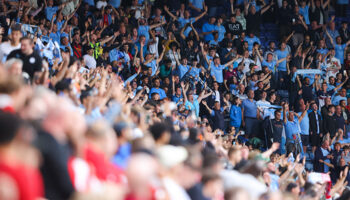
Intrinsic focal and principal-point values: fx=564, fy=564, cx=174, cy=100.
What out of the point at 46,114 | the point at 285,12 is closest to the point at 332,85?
the point at 285,12

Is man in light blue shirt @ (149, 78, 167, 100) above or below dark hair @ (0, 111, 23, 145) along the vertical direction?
below

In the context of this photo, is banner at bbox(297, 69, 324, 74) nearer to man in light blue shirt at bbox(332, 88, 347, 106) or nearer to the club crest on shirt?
man in light blue shirt at bbox(332, 88, 347, 106)

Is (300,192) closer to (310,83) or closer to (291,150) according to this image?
(291,150)

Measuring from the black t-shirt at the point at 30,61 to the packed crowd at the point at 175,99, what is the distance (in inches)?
0.5

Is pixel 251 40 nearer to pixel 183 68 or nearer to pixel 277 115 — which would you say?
pixel 183 68

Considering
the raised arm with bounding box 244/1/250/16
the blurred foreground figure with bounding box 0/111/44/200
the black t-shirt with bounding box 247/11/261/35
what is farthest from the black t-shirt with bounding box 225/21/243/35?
the blurred foreground figure with bounding box 0/111/44/200

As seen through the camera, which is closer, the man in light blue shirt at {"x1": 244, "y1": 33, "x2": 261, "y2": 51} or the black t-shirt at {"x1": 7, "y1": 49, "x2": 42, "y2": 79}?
the black t-shirt at {"x1": 7, "y1": 49, "x2": 42, "y2": 79}

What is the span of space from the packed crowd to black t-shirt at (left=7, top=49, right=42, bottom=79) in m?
0.01

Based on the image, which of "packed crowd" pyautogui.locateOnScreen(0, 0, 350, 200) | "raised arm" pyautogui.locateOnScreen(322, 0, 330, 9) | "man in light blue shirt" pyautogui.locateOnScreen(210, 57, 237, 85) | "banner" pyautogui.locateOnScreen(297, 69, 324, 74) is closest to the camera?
"packed crowd" pyautogui.locateOnScreen(0, 0, 350, 200)

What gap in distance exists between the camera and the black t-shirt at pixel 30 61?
660 cm

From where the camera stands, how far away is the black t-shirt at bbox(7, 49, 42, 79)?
6598mm

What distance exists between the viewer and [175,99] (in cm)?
1150

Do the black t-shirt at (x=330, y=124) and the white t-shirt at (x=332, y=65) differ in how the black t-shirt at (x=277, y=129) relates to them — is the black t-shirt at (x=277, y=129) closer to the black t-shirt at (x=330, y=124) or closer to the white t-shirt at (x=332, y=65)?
the black t-shirt at (x=330, y=124)

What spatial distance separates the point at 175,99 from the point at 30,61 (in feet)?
17.0
